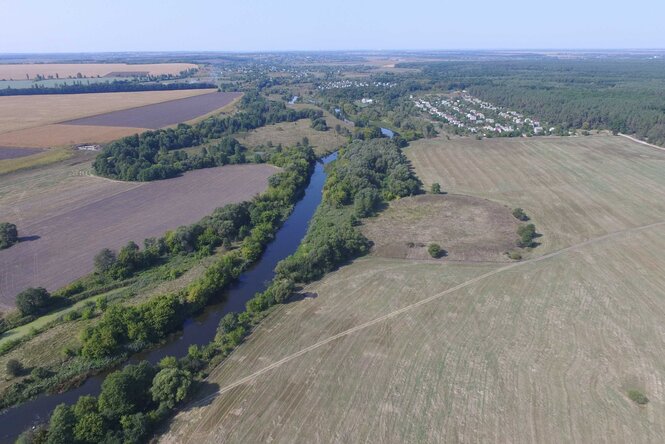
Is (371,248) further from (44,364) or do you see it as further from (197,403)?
(44,364)

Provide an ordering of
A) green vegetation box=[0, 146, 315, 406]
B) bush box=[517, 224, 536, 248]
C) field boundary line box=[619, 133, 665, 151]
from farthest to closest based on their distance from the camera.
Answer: field boundary line box=[619, 133, 665, 151] → bush box=[517, 224, 536, 248] → green vegetation box=[0, 146, 315, 406]

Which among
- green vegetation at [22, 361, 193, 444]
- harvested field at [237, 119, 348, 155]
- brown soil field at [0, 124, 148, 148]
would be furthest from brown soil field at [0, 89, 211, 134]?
green vegetation at [22, 361, 193, 444]

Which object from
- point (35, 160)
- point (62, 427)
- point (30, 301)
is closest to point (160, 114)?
point (35, 160)

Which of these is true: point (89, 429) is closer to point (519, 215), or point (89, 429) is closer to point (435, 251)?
point (435, 251)

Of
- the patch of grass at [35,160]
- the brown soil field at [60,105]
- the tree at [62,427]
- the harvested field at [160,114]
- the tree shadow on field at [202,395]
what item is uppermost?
the brown soil field at [60,105]

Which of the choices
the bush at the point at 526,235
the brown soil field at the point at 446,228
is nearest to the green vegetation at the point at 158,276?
the brown soil field at the point at 446,228

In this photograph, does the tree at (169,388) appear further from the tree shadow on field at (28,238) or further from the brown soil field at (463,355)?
the tree shadow on field at (28,238)

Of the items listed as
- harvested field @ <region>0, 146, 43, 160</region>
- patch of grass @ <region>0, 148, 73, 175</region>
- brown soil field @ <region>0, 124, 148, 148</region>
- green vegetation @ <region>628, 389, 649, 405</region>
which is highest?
brown soil field @ <region>0, 124, 148, 148</region>

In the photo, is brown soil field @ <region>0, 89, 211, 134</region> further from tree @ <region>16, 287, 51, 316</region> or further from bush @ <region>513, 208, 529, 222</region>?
bush @ <region>513, 208, 529, 222</region>
